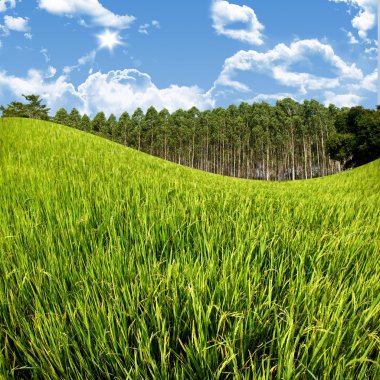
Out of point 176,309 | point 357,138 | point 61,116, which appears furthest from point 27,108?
point 176,309

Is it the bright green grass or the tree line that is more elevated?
the tree line

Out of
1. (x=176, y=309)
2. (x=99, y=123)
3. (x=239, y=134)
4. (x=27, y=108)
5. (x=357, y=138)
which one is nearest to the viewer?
(x=176, y=309)

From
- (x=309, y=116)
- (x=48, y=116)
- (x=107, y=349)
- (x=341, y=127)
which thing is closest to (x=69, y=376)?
(x=107, y=349)

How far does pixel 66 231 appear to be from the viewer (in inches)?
93.2

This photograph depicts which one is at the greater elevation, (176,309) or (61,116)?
(61,116)

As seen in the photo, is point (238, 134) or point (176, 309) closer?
point (176, 309)

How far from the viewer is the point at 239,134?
257 feet

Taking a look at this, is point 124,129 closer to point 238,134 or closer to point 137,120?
point 137,120

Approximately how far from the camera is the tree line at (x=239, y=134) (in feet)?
243

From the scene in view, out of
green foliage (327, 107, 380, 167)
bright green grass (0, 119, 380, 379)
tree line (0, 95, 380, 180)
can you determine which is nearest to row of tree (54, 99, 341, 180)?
tree line (0, 95, 380, 180)

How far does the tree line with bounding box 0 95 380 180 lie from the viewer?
2921 inches

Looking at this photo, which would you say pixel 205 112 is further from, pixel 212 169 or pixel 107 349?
pixel 107 349

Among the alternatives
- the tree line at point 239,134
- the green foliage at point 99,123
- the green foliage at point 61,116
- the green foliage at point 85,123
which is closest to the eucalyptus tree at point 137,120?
the tree line at point 239,134

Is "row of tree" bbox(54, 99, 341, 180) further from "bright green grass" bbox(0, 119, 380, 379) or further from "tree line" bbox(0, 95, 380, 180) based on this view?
"bright green grass" bbox(0, 119, 380, 379)
